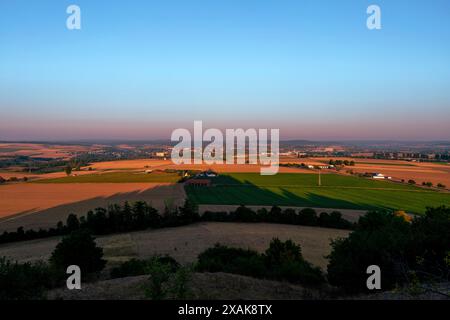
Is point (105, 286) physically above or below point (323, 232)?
above

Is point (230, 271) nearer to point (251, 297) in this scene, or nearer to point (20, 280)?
point (251, 297)

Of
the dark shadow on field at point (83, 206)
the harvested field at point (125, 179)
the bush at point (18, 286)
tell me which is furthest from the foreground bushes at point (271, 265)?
the harvested field at point (125, 179)

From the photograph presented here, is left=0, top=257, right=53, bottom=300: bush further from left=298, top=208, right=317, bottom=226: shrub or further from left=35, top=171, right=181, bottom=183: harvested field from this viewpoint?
left=35, top=171, right=181, bottom=183: harvested field

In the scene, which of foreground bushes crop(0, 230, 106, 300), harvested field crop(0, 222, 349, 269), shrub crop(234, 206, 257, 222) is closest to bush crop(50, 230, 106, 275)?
foreground bushes crop(0, 230, 106, 300)

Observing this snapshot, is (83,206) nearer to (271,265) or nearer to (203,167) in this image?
(271,265)
